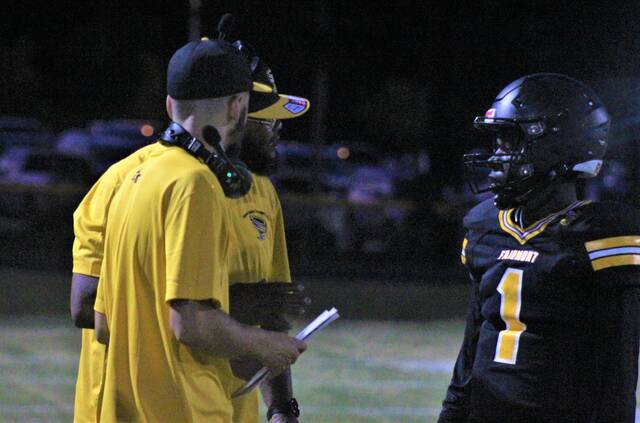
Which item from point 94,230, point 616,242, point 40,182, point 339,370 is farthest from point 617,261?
point 40,182

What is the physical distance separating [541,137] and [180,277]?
1546 mm

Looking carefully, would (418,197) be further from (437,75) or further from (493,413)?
(493,413)

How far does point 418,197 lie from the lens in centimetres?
2103

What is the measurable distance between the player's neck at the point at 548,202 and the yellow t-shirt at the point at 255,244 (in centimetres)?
90

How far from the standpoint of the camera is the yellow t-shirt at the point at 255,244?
12.1ft

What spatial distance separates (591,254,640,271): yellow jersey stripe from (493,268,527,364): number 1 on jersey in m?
0.31

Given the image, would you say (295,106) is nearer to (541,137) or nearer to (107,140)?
(541,137)

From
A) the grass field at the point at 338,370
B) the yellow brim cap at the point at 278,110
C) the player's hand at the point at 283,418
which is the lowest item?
the grass field at the point at 338,370

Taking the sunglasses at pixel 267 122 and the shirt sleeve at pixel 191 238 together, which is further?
the sunglasses at pixel 267 122

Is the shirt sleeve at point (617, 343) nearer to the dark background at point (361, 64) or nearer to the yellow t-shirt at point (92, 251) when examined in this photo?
the yellow t-shirt at point (92, 251)

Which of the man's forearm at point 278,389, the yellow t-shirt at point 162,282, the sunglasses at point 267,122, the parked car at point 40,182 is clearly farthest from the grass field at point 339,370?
the parked car at point 40,182

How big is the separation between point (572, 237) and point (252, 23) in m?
19.3

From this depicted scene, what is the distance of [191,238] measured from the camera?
304 centimetres

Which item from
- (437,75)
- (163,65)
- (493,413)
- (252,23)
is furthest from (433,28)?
(493,413)
